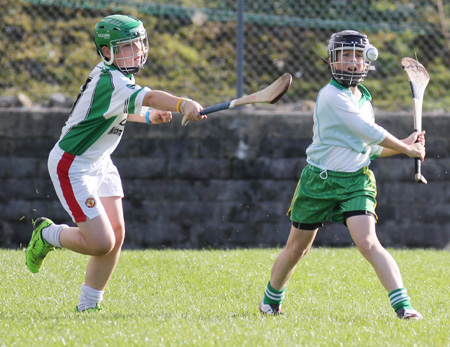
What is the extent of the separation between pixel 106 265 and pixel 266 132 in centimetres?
387

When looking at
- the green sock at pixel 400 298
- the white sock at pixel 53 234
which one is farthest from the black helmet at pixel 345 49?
the white sock at pixel 53 234

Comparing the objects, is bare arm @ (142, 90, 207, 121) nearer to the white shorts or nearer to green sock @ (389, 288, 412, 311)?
the white shorts

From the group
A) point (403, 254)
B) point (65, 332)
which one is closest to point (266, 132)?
point (403, 254)

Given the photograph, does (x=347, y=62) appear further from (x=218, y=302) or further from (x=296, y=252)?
(x=218, y=302)

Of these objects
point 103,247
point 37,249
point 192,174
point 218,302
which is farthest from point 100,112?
point 192,174

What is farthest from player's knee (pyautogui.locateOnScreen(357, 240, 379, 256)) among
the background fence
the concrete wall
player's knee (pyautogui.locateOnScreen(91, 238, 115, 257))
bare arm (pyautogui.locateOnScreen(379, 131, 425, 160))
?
the background fence

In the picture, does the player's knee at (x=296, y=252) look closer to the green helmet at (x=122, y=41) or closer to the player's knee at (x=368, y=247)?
the player's knee at (x=368, y=247)

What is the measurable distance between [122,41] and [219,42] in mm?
5103

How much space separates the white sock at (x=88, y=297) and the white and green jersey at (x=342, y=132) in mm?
1610

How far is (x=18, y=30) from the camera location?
9.54 metres

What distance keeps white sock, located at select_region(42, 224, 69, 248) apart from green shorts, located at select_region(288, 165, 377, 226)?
4.91 ft

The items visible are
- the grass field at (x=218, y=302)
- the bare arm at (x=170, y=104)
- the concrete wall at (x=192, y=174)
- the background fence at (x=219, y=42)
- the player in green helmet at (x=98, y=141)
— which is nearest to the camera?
the grass field at (x=218, y=302)

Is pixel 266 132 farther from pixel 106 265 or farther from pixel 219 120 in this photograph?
pixel 106 265

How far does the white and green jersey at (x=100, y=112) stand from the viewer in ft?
15.6
